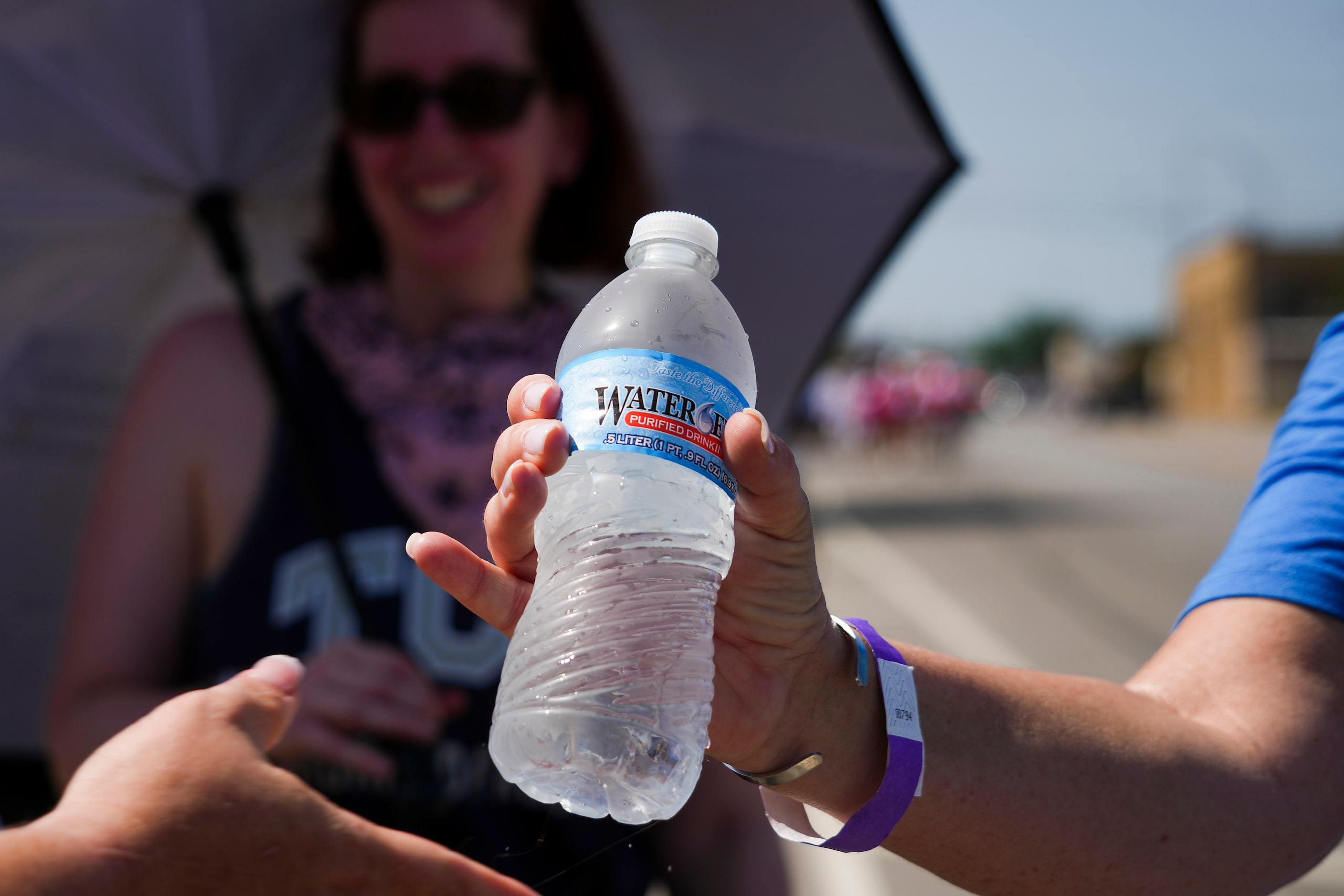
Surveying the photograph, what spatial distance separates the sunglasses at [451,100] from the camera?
212cm

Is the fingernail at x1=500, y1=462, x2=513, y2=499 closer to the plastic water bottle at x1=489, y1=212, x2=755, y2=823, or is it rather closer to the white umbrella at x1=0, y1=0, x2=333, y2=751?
the plastic water bottle at x1=489, y1=212, x2=755, y2=823

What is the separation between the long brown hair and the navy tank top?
1.57 feet

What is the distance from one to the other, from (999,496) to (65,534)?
626 inches

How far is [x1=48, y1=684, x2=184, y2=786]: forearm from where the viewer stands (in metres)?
1.75

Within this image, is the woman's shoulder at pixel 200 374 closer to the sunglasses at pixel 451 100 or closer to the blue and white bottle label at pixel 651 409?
the sunglasses at pixel 451 100

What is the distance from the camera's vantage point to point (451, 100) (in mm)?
2121

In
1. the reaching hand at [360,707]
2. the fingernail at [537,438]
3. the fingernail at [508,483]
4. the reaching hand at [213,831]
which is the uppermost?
the fingernail at [537,438]

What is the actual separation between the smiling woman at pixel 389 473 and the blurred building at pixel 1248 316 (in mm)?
48015

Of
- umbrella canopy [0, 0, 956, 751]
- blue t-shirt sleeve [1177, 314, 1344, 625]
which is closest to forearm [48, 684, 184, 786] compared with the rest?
umbrella canopy [0, 0, 956, 751]

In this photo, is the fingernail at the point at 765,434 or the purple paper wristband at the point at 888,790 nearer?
the fingernail at the point at 765,434

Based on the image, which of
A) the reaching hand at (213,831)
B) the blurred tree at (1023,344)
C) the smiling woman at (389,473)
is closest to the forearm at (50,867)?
the reaching hand at (213,831)

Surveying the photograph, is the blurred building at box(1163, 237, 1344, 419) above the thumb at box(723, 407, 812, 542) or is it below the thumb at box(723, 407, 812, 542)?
below

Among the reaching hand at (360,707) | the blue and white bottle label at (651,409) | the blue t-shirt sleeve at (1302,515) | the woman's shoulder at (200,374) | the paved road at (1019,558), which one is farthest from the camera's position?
the paved road at (1019,558)

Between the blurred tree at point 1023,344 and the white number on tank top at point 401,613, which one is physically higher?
the white number on tank top at point 401,613
